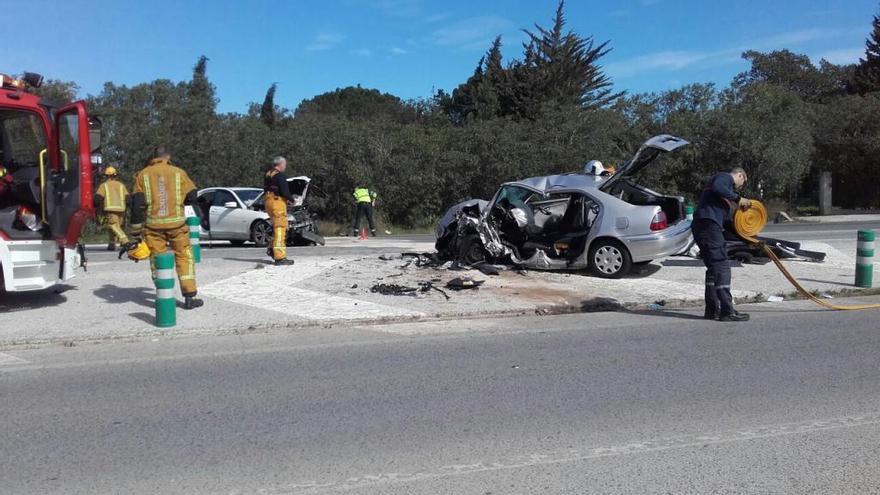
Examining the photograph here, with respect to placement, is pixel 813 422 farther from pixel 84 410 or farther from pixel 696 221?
pixel 84 410

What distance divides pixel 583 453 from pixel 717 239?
5.06 metres

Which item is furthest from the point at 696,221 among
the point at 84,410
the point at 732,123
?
the point at 732,123

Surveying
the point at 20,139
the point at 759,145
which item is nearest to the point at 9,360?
the point at 20,139

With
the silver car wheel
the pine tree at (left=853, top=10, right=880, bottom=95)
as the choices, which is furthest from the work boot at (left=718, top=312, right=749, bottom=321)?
the pine tree at (left=853, top=10, right=880, bottom=95)

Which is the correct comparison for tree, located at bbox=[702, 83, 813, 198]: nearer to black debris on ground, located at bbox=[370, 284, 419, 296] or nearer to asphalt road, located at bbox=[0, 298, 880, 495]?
black debris on ground, located at bbox=[370, 284, 419, 296]

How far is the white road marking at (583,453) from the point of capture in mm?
4266

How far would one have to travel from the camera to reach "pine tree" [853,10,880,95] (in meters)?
60.1

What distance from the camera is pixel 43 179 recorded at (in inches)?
359

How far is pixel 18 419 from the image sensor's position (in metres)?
5.45

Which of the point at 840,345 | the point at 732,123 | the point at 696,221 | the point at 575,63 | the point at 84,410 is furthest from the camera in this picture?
the point at 575,63

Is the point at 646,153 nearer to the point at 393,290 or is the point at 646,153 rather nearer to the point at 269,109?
the point at 393,290

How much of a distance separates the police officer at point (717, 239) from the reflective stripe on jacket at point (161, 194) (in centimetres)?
614

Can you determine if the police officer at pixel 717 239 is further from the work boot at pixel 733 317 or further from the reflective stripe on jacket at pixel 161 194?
the reflective stripe on jacket at pixel 161 194

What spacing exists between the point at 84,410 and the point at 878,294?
10.6 meters
